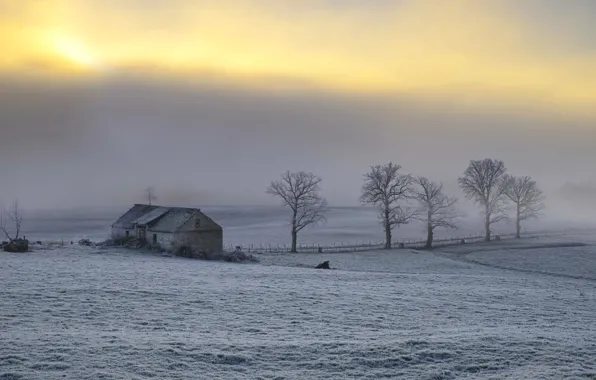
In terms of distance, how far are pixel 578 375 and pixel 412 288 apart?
66.5ft

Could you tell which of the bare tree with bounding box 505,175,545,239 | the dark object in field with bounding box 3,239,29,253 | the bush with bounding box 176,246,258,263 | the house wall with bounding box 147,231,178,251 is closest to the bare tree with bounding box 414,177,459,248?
the bare tree with bounding box 505,175,545,239

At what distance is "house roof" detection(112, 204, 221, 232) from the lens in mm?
63375

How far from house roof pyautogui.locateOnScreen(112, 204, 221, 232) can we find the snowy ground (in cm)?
1219

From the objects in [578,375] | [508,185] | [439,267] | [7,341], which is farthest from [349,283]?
[508,185]

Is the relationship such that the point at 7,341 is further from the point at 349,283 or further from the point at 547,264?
the point at 547,264

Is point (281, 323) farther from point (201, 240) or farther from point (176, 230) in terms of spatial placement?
point (201, 240)

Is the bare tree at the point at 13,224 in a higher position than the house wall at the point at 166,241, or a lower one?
higher

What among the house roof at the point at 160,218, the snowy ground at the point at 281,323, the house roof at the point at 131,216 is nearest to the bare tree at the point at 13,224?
the house roof at the point at 131,216

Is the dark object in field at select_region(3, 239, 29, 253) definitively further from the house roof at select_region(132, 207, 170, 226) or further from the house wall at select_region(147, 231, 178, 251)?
the house wall at select_region(147, 231, 178, 251)

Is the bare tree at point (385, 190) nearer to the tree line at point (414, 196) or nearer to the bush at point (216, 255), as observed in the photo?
the tree line at point (414, 196)

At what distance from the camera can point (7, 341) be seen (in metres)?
Answer: 21.9

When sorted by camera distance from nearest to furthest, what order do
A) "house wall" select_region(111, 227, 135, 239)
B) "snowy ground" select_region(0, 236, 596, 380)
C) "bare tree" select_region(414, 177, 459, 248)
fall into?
"snowy ground" select_region(0, 236, 596, 380) < "house wall" select_region(111, 227, 135, 239) < "bare tree" select_region(414, 177, 459, 248)

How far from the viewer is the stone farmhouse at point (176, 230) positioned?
62.7m

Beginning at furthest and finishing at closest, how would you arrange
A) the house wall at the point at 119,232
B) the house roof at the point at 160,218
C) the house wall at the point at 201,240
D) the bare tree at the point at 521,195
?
the bare tree at the point at 521,195 → the house wall at the point at 119,232 → the house roof at the point at 160,218 → the house wall at the point at 201,240
